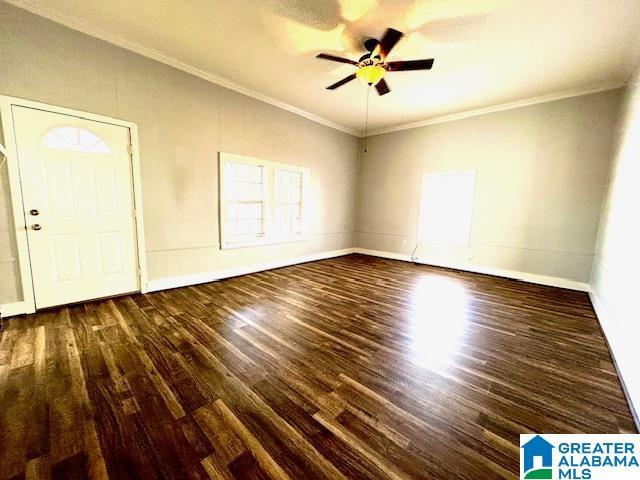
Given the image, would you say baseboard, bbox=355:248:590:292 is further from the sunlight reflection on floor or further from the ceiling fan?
the ceiling fan

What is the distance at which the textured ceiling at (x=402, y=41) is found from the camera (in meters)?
2.38

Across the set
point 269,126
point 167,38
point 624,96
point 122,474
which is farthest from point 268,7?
point 624,96

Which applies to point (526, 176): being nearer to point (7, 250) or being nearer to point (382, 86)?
point (382, 86)

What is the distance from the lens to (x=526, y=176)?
173 inches

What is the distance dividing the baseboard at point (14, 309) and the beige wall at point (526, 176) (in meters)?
6.31

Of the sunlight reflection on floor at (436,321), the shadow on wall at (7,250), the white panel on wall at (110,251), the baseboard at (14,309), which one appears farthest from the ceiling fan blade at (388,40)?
the baseboard at (14,309)

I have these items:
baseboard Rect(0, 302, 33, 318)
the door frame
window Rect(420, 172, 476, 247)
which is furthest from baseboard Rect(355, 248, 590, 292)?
baseboard Rect(0, 302, 33, 318)

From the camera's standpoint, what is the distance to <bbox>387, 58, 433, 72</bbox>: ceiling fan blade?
100.0 inches

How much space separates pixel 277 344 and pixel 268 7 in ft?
10.7

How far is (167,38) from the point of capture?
2938 millimetres

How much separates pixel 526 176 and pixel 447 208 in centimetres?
141

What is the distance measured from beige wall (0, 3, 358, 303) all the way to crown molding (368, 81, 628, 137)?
89.6 inches

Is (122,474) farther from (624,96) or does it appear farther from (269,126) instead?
(624,96)

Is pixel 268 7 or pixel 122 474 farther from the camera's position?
pixel 268 7
